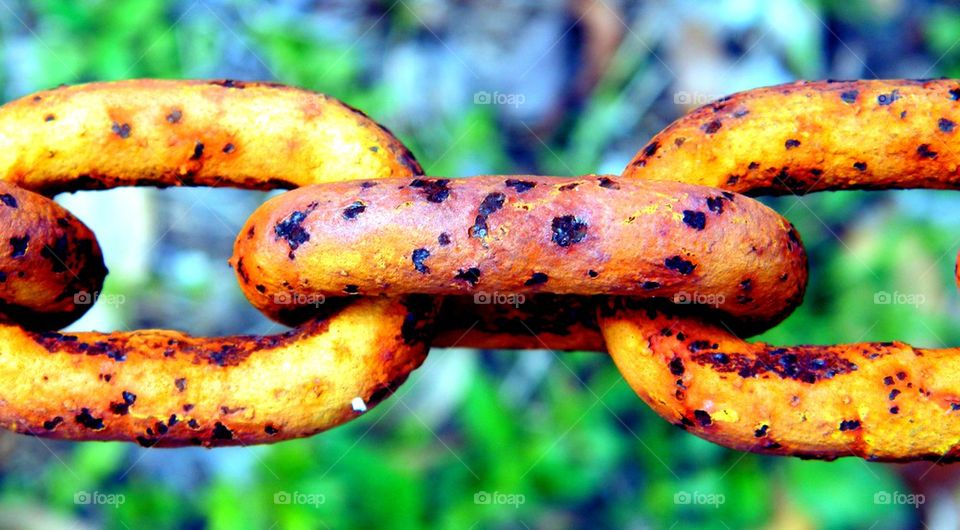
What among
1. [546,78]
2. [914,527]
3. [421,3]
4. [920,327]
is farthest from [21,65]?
[914,527]

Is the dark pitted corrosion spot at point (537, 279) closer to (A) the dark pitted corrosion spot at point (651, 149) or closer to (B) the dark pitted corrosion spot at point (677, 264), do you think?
(B) the dark pitted corrosion spot at point (677, 264)

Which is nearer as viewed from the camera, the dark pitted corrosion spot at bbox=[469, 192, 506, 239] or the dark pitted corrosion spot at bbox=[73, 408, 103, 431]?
the dark pitted corrosion spot at bbox=[469, 192, 506, 239]

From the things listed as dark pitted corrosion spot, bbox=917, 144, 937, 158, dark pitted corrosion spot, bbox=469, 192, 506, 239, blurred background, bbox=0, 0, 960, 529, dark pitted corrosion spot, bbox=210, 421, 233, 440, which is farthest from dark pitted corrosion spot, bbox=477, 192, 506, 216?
blurred background, bbox=0, 0, 960, 529

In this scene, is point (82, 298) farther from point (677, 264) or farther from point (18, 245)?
point (677, 264)

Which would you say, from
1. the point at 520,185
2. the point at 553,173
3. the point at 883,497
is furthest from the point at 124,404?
the point at 883,497

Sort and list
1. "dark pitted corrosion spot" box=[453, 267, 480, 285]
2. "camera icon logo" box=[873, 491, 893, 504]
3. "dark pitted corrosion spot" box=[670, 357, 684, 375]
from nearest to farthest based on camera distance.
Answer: "dark pitted corrosion spot" box=[453, 267, 480, 285], "dark pitted corrosion spot" box=[670, 357, 684, 375], "camera icon logo" box=[873, 491, 893, 504]

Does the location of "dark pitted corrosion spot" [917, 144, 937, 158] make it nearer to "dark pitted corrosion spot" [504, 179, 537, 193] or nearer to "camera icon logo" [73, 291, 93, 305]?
"dark pitted corrosion spot" [504, 179, 537, 193]

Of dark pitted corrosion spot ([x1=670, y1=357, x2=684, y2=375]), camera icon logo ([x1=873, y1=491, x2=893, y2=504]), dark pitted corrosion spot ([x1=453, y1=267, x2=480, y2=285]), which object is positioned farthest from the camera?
camera icon logo ([x1=873, y1=491, x2=893, y2=504])
